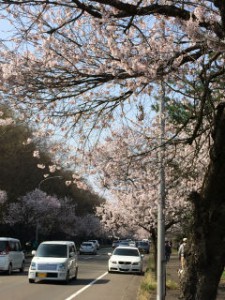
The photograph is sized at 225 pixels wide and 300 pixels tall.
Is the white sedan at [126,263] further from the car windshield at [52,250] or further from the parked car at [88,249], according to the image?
the parked car at [88,249]

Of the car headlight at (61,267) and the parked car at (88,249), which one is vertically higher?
the parked car at (88,249)

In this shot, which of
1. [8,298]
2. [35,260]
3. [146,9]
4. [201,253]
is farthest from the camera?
[35,260]

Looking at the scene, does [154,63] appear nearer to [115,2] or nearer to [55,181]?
[115,2]

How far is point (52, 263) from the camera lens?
1828 centimetres

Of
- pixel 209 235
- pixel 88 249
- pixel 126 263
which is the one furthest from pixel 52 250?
pixel 88 249

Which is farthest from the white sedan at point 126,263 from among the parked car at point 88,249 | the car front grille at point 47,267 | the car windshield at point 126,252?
the parked car at point 88,249

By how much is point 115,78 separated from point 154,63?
0.96m

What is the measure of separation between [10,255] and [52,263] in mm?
4752

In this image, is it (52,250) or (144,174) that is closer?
(144,174)

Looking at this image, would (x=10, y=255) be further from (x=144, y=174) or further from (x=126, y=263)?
(x=144, y=174)

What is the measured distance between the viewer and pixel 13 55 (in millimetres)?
7910

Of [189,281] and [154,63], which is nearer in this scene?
[189,281]

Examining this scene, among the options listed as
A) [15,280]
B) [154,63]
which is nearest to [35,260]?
[15,280]

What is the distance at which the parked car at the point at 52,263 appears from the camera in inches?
719
